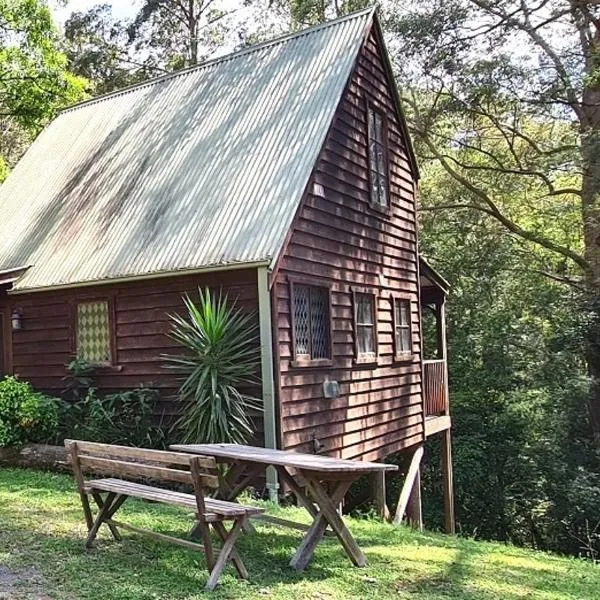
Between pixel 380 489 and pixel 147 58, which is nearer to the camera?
pixel 380 489

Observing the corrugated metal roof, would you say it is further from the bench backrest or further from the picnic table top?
the bench backrest

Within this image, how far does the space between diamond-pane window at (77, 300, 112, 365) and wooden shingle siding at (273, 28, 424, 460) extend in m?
3.04

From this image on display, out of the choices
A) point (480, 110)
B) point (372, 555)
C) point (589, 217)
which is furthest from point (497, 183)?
point (372, 555)

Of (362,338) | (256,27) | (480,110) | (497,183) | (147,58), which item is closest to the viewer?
(362,338)

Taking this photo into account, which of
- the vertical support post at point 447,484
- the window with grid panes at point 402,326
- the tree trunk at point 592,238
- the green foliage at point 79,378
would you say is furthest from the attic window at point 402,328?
the tree trunk at point 592,238

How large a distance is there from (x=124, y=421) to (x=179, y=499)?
4497mm

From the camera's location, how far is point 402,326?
41.2 ft

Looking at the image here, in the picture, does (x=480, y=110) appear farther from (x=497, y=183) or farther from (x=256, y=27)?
(x=256, y=27)

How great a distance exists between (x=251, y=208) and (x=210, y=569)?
5.11 m

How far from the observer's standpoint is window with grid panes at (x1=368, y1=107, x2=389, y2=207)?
11547 mm

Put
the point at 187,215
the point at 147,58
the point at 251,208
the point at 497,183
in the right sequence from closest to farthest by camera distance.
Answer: the point at 251,208, the point at 187,215, the point at 497,183, the point at 147,58

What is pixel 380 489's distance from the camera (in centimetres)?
1190

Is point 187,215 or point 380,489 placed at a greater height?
point 187,215

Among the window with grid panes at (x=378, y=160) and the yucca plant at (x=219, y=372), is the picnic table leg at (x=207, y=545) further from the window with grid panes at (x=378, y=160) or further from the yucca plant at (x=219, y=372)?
the window with grid panes at (x=378, y=160)
